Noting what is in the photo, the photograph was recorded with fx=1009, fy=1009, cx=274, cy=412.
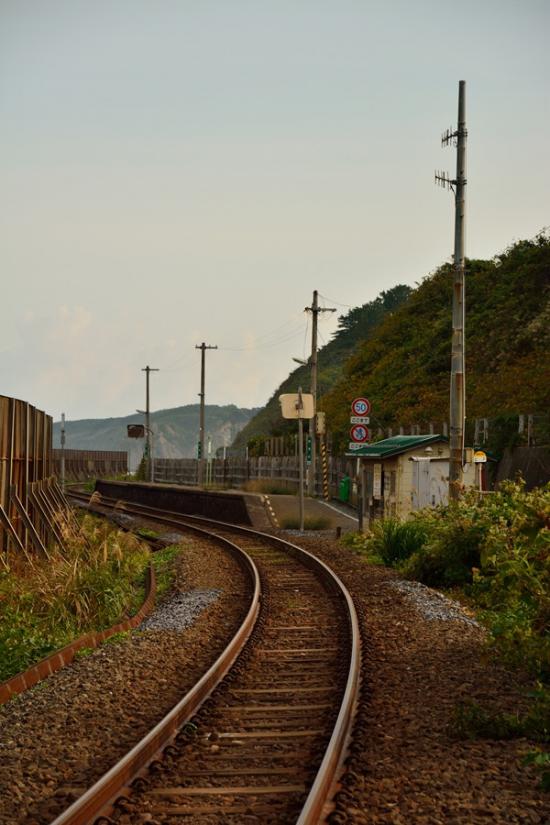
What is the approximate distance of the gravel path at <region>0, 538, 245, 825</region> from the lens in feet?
21.7

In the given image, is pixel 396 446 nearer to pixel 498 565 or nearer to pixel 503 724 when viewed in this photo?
pixel 498 565

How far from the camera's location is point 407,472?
24125 millimetres

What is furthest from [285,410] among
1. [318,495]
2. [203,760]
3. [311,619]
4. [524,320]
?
[524,320]

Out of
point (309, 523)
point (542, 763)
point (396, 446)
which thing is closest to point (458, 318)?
point (396, 446)

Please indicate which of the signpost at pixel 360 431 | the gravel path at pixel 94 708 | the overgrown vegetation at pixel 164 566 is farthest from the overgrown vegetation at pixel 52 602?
the signpost at pixel 360 431

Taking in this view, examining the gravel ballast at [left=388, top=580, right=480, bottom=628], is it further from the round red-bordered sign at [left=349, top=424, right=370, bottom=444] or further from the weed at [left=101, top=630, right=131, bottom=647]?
the round red-bordered sign at [left=349, top=424, right=370, bottom=444]

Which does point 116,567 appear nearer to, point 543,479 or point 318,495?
point 543,479

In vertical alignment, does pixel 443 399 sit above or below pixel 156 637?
above

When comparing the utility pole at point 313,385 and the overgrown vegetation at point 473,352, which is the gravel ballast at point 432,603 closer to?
the overgrown vegetation at point 473,352

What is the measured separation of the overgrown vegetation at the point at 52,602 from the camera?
12016 mm

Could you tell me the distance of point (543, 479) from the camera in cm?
2817

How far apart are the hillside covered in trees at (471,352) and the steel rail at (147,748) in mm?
25641

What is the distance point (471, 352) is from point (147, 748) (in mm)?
53211

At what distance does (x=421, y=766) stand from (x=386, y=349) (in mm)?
68596
